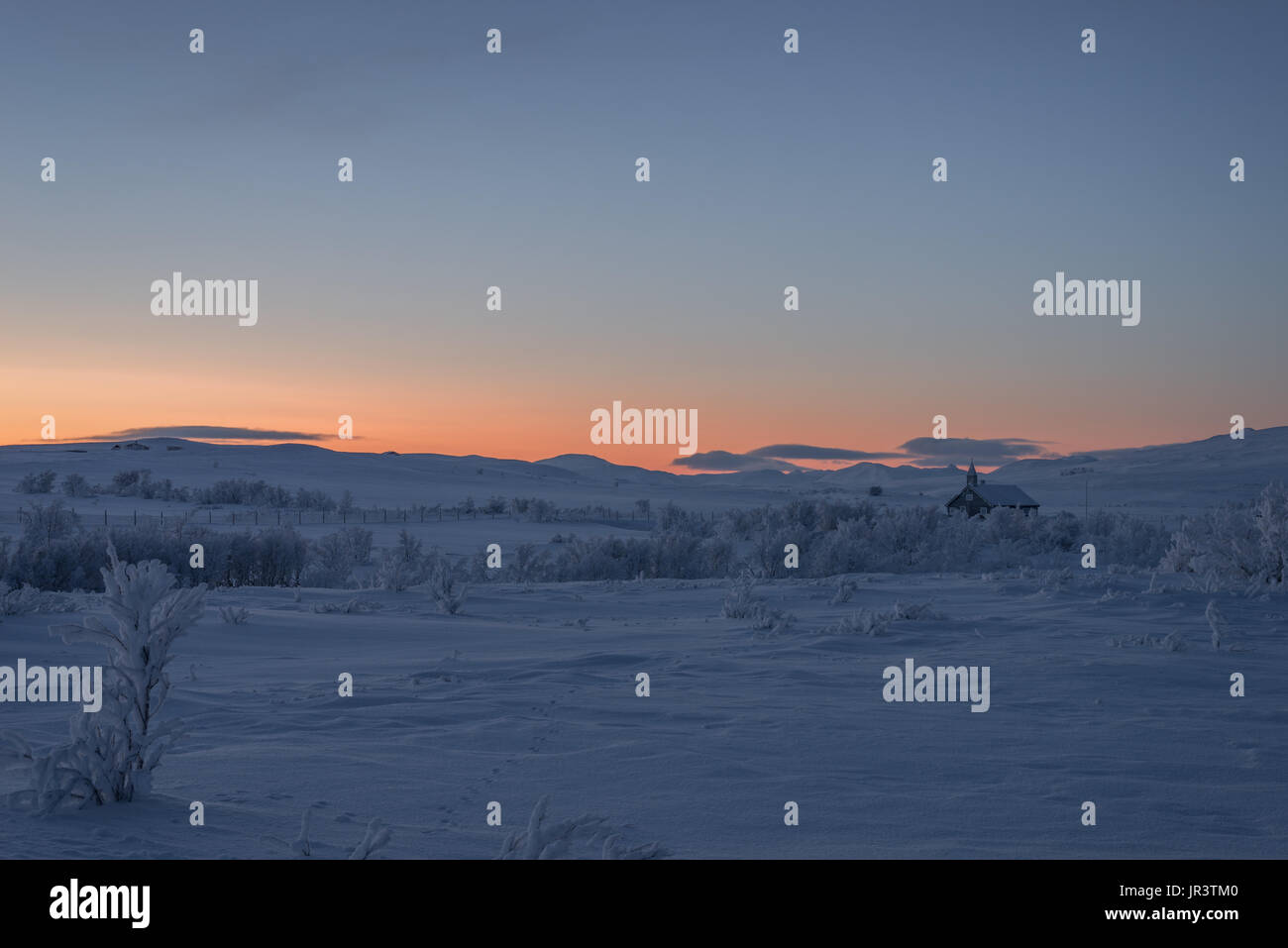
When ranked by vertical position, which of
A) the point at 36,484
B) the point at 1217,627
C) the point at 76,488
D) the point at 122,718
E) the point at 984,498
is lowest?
the point at 1217,627

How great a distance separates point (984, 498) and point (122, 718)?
2250 inches

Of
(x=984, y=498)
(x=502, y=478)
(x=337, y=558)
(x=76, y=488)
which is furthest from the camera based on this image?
(x=502, y=478)

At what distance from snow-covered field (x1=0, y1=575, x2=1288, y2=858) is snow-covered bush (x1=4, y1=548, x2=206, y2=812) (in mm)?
141

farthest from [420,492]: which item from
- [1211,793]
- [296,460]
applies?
[1211,793]

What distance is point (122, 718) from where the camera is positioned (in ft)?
14.6

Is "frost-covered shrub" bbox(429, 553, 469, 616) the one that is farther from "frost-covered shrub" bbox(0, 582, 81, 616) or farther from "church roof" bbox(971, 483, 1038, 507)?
"church roof" bbox(971, 483, 1038, 507)

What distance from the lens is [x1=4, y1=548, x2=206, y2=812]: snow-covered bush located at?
405cm

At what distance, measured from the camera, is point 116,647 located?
4711mm

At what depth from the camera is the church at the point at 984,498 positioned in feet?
186

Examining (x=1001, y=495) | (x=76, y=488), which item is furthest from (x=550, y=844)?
(x=76, y=488)

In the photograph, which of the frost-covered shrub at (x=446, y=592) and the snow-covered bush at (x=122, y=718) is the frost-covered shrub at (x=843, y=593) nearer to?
the frost-covered shrub at (x=446, y=592)

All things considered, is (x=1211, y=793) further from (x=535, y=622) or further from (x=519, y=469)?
(x=519, y=469)

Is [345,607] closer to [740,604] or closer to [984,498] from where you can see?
[740,604]

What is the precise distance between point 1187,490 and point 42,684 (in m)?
106
